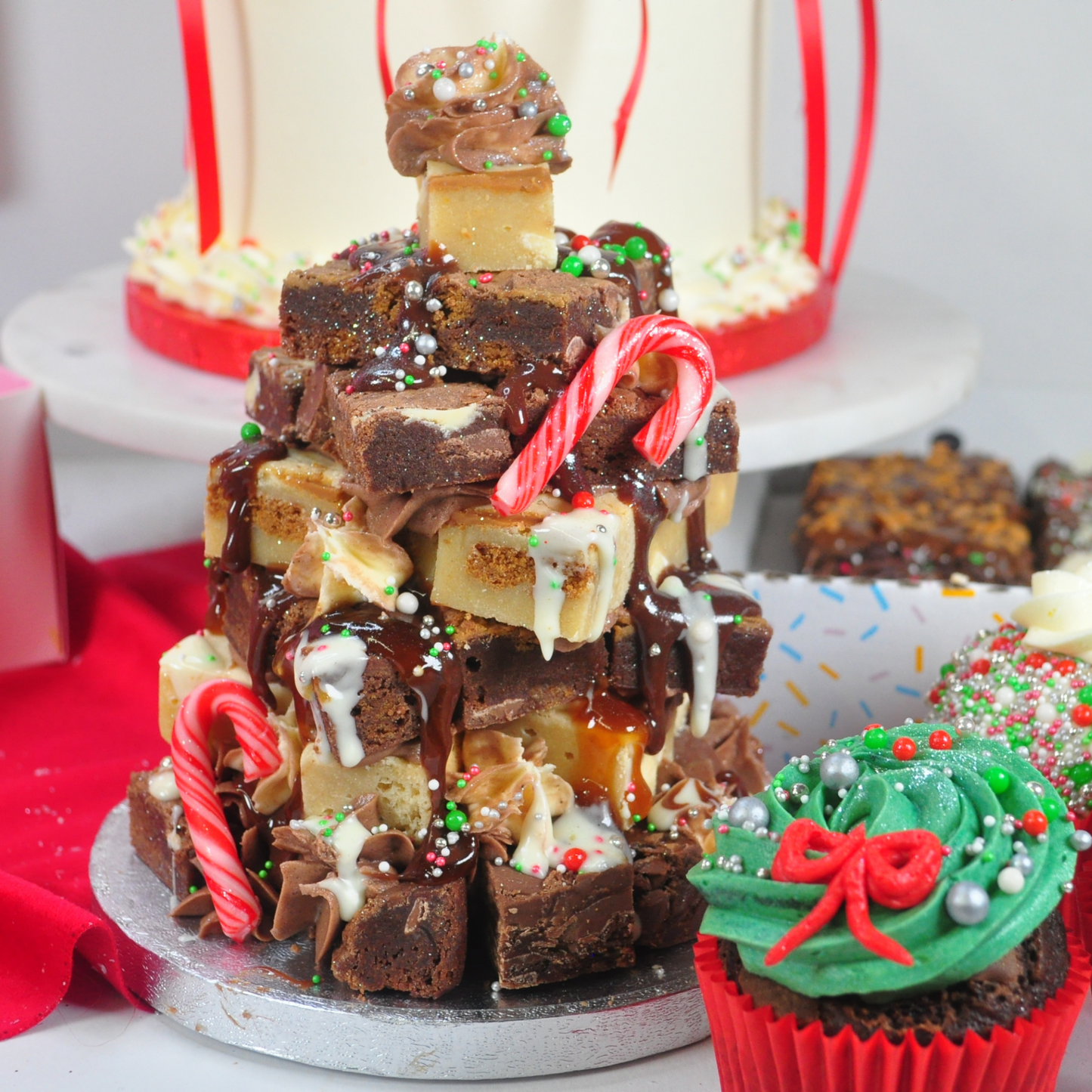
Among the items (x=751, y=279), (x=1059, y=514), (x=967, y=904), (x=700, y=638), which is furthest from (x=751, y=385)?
(x=967, y=904)

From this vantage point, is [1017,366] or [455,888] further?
[1017,366]

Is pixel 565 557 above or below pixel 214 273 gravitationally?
above

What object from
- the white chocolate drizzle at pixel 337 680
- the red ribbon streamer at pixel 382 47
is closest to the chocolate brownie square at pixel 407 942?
the white chocolate drizzle at pixel 337 680

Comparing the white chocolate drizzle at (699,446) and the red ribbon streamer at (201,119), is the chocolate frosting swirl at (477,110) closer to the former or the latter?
the white chocolate drizzle at (699,446)

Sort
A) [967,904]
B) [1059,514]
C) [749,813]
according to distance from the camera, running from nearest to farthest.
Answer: [967,904] → [749,813] → [1059,514]

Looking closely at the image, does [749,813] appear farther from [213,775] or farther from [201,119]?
[201,119]

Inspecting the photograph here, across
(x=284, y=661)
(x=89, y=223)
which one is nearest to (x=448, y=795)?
(x=284, y=661)

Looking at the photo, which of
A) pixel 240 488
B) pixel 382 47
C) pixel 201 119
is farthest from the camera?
pixel 201 119

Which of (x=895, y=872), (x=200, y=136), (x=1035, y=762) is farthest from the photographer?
(x=200, y=136)

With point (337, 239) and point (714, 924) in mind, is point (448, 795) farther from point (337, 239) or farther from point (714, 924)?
point (337, 239)
